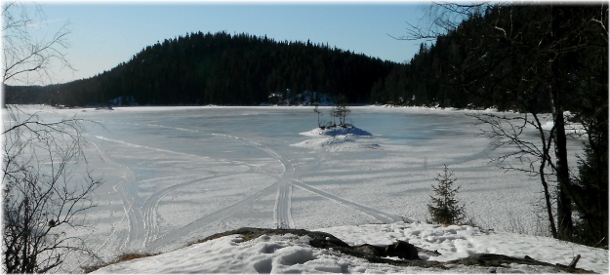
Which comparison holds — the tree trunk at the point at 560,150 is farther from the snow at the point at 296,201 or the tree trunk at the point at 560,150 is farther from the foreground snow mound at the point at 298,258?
the foreground snow mound at the point at 298,258

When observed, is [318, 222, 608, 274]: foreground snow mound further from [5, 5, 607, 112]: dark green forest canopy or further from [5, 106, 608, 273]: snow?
[5, 5, 607, 112]: dark green forest canopy

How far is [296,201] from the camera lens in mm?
15188

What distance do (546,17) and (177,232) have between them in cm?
908

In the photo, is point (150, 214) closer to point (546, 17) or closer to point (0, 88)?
point (0, 88)

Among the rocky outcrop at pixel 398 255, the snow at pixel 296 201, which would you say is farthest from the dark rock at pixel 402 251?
the snow at pixel 296 201

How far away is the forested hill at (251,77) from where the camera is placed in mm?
136125

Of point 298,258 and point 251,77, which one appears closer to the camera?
point 298,258

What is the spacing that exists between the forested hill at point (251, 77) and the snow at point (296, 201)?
10069 cm

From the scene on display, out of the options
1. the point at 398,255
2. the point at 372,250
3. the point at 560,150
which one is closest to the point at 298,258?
the point at 372,250

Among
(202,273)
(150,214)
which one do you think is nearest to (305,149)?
(150,214)

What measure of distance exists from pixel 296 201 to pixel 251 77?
130 metres

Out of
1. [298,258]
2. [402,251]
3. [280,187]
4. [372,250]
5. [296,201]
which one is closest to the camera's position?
[298,258]

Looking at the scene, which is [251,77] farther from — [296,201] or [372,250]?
[372,250]

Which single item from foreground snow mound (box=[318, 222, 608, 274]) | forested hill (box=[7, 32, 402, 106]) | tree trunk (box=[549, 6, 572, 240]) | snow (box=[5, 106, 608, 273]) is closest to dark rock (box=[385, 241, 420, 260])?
foreground snow mound (box=[318, 222, 608, 274])
